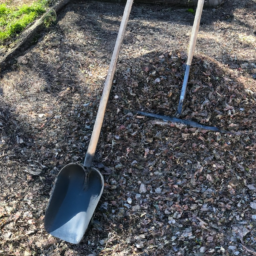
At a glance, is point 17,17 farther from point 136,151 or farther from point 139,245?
point 139,245

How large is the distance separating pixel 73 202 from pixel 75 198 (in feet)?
0.15

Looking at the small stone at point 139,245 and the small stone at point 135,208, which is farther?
the small stone at point 135,208

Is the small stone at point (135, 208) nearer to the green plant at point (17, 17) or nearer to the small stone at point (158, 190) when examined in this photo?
the small stone at point (158, 190)

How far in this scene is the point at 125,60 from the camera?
385cm

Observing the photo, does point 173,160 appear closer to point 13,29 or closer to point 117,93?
point 117,93

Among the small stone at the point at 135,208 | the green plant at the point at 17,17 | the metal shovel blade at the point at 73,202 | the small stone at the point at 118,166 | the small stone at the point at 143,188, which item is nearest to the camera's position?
the metal shovel blade at the point at 73,202

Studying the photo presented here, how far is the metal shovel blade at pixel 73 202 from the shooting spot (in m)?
2.60

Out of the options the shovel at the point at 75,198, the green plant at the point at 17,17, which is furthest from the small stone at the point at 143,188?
the green plant at the point at 17,17

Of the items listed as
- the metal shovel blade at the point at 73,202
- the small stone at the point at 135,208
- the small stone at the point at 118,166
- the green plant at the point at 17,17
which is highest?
the green plant at the point at 17,17

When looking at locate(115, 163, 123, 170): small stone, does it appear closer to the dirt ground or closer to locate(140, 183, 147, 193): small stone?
the dirt ground

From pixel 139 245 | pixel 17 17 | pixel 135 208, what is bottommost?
pixel 139 245

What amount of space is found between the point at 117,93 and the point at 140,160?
89 cm

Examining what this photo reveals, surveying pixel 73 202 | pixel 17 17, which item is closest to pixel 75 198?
pixel 73 202

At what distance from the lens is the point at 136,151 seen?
3148 millimetres
